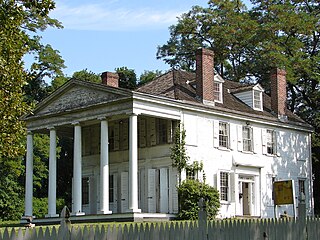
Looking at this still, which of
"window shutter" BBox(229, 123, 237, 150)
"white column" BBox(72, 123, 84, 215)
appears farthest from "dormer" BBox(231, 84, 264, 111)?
"white column" BBox(72, 123, 84, 215)

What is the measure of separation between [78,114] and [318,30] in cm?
2136

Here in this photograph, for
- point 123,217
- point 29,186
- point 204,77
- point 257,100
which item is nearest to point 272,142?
point 257,100

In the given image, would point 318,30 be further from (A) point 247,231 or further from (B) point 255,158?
(A) point 247,231

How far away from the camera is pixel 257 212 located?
1347 inches

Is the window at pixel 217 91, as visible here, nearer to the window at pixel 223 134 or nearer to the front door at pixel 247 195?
the window at pixel 223 134

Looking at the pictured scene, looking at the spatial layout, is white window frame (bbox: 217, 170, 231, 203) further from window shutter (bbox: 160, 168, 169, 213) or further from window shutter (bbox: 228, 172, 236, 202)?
window shutter (bbox: 160, 168, 169, 213)

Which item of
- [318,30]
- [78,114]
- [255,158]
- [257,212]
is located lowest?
[257,212]

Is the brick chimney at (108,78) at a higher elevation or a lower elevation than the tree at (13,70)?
higher

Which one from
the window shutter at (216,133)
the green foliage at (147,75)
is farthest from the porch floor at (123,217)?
the green foliage at (147,75)

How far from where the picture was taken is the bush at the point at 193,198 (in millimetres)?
29719

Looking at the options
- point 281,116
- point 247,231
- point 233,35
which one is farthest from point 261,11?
point 247,231

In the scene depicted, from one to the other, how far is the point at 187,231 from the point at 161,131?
2247cm

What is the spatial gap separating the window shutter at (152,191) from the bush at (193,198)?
206 centimetres

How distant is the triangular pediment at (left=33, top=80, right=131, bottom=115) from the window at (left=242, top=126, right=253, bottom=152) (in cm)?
846
